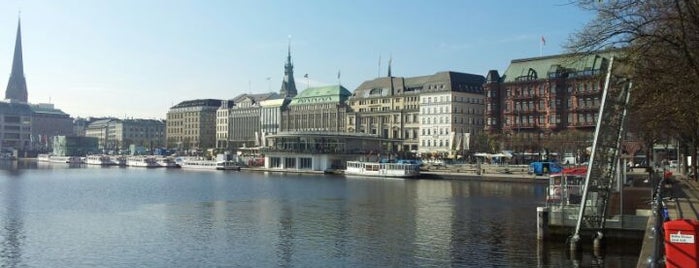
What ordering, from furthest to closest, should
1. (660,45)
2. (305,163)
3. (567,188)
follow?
(305,163) → (567,188) → (660,45)

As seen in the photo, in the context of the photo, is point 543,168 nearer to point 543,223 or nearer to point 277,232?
point 543,223

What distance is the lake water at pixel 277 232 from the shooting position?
3816 cm

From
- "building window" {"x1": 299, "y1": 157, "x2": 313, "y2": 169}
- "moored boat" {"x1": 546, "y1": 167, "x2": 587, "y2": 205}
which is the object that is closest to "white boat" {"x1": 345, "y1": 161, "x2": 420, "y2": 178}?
"building window" {"x1": 299, "y1": 157, "x2": 313, "y2": 169}

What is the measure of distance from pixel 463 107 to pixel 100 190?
122679 mm

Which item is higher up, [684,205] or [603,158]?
[603,158]

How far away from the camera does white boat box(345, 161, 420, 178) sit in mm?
135337

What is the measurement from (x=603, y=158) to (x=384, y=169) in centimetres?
9755

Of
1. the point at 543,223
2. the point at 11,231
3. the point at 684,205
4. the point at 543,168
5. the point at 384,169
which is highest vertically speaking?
the point at 543,168

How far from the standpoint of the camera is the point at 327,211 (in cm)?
6400

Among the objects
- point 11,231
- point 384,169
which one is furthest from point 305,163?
point 11,231

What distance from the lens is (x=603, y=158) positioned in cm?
4422

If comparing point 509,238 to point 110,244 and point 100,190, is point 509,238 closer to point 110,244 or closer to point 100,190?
point 110,244

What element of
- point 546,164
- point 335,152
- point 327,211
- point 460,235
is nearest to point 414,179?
point 546,164

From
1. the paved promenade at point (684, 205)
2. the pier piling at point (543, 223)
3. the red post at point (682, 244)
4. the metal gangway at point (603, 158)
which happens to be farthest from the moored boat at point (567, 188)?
the red post at point (682, 244)
